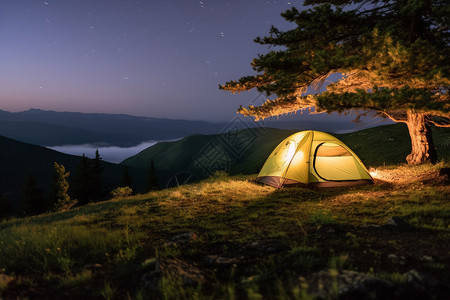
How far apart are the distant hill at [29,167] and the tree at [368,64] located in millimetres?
107004

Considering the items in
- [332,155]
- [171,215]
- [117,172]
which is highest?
[332,155]

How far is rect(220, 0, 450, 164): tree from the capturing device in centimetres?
815

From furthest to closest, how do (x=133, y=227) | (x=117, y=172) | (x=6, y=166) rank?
(x=117, y=172), (x=6, y=166), (x=133, y=227)

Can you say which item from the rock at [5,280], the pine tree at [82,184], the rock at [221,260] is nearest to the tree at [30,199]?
the pine tree at [82,184]

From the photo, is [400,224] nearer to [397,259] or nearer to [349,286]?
[397,259]

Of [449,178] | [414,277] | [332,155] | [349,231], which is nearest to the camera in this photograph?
[414,277]

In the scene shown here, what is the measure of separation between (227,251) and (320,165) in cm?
771

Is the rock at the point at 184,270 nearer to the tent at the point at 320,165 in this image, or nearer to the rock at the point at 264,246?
the rock at the point at 264,246

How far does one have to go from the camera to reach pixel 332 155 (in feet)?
35.9

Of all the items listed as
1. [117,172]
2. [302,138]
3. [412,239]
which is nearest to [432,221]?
[412,239]

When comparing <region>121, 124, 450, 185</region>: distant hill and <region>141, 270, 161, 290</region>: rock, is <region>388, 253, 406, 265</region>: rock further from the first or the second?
<region>121, 124, 450, 185</region>: distant hill

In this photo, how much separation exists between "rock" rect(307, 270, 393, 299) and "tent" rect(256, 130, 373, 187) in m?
7.92

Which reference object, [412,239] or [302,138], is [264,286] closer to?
[412,239]

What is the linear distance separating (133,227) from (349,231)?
16.5ft
